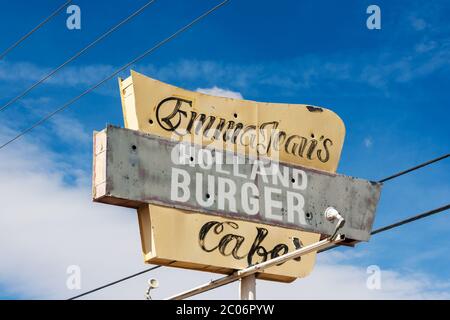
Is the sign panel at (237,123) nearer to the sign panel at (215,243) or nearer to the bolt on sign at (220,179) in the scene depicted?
the bolt on sign at (220,179)

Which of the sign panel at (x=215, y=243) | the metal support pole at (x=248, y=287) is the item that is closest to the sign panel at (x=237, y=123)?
the sign panel at (x=215, y=243)

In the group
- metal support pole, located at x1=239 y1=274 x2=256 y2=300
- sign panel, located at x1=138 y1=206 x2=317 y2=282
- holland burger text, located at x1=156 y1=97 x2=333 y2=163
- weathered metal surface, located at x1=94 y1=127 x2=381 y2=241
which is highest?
holland burger text, located at x1=156 y1=97 x2=333 y2=163

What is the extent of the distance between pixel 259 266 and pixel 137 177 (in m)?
2.13

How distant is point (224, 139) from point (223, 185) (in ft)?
2.50

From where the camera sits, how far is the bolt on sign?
13.2 m

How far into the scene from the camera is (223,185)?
46.1 ft

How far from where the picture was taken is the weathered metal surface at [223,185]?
1309 centimetres

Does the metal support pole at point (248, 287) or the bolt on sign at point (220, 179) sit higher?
the bolt on sign at point (220, 179)

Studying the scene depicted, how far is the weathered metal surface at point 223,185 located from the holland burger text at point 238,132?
0.84 feet

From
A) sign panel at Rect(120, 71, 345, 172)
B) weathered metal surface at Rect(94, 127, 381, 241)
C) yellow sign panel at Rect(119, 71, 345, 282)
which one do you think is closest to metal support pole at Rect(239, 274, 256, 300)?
yellow sign panel at Rect(119, 71, 345, 282)

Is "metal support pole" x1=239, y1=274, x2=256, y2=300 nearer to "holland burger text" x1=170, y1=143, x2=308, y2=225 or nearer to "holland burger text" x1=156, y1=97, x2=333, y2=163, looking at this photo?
"holland burger text" x1=170, y1=143, x2=308, y2=225

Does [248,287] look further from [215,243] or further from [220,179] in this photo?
[220,179]
